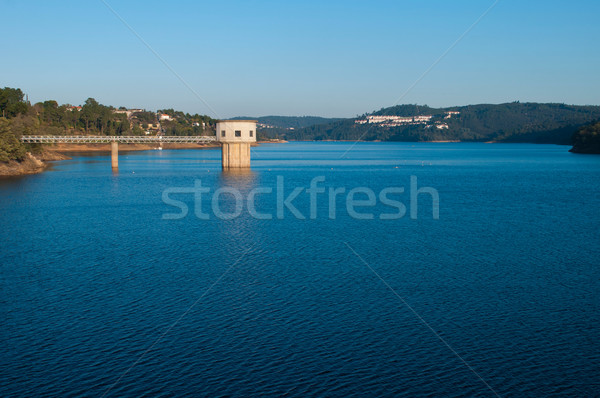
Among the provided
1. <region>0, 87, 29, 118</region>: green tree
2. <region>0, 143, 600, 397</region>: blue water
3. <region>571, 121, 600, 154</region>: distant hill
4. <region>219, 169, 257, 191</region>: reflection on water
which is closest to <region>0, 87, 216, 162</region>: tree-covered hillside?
<region>0, 87, 29, 118</region>: green tree

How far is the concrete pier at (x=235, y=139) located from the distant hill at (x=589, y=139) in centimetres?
9556

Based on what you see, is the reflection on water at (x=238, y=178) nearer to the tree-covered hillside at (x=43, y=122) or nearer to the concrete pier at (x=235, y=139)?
the concrete pier at (x=235, y=139)

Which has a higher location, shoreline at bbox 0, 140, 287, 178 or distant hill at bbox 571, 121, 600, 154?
distant hill at bbox 571, 121, 600, 154

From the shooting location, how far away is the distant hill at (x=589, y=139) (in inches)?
5357

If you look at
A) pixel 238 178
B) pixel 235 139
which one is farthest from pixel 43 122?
pixel 238 178

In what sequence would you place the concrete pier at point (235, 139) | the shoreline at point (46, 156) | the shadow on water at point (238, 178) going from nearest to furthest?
the shadow on water at point (238, 178) < the shoreline at point (46, 156) < the concrete pier at point (235, 139)

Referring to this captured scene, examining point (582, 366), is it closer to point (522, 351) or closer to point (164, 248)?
point (522, 351)

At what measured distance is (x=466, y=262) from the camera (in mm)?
26641

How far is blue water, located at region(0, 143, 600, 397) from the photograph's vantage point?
47.7 feet

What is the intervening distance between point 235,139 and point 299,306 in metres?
69.4

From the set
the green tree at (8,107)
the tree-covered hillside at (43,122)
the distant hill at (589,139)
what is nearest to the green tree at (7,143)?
→ the tree-covered hillside at (43,122)

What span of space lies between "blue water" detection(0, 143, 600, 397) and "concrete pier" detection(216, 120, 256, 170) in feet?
155

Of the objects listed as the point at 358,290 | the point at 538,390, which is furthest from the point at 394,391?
the point at 358,290

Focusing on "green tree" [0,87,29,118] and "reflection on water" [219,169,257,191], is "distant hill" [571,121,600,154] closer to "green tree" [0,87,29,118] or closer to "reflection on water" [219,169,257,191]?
"reflection on water" [219,169,257,191]
